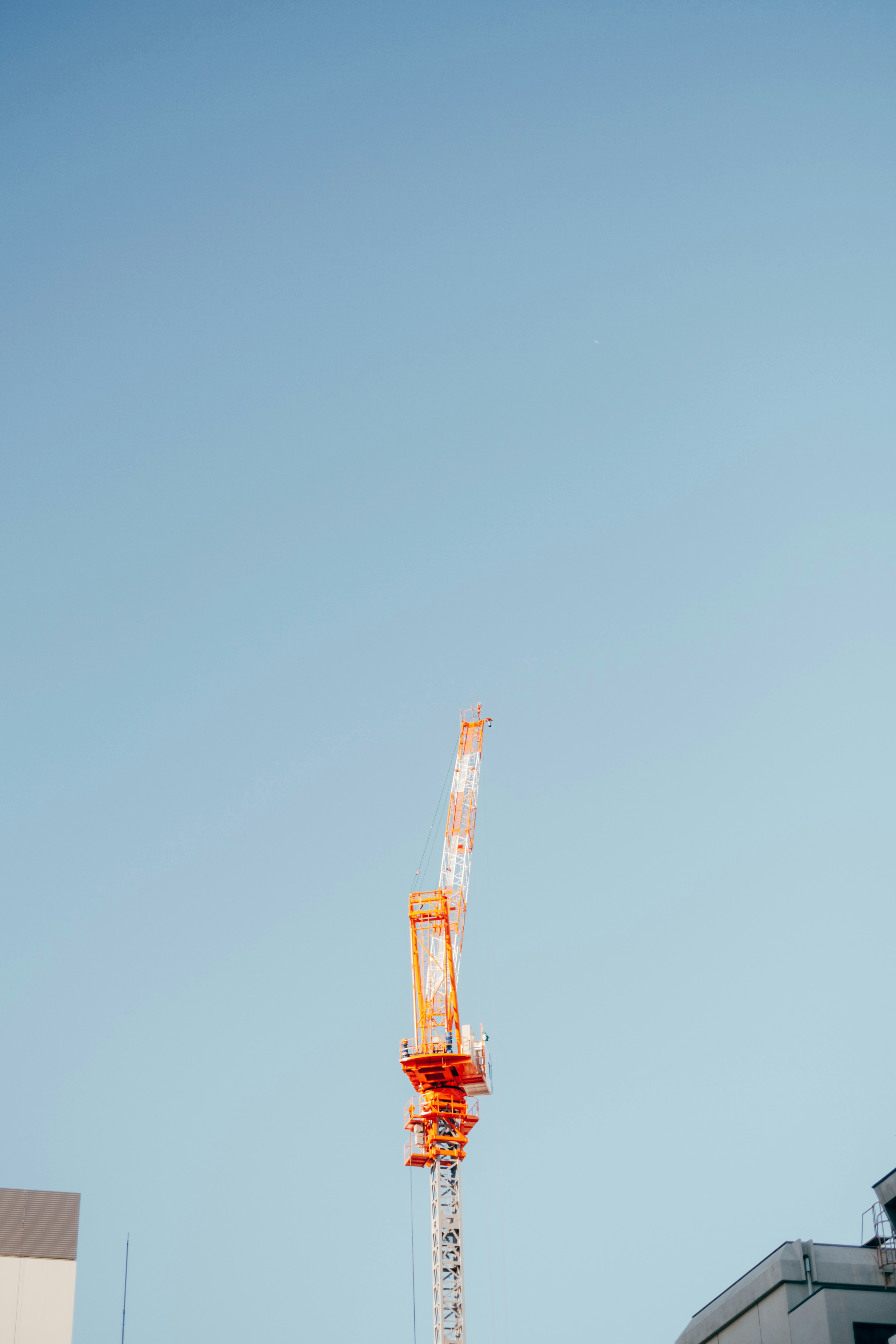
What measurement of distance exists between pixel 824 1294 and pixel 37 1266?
31.5m

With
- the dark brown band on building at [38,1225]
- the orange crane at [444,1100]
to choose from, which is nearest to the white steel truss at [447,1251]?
the orange crane at [444,1100]

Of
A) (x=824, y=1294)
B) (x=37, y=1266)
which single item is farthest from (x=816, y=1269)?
(x=37, y=1266)

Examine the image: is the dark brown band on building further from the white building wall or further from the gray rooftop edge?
the gray rooftop edge

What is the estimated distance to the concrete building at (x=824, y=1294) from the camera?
229ft

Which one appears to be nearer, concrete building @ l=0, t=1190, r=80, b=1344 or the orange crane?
concrete building @ l=0, t=1190, r=80, b=1344

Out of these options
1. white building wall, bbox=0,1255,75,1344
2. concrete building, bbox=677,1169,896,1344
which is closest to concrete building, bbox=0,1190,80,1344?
white building wall, bbox=0,1255,75,1344

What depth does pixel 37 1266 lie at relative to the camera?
60781 mm

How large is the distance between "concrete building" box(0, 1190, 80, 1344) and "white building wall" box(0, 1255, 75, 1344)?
0.02 meters

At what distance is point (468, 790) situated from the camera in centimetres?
15950

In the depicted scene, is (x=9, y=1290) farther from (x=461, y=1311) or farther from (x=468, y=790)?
(x=468, y=790)

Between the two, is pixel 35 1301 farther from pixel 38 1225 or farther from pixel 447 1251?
pixel 447 1251

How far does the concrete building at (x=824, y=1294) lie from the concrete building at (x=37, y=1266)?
2990cm

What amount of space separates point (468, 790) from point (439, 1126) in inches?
1331

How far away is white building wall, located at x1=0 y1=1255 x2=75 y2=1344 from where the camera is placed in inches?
2338
